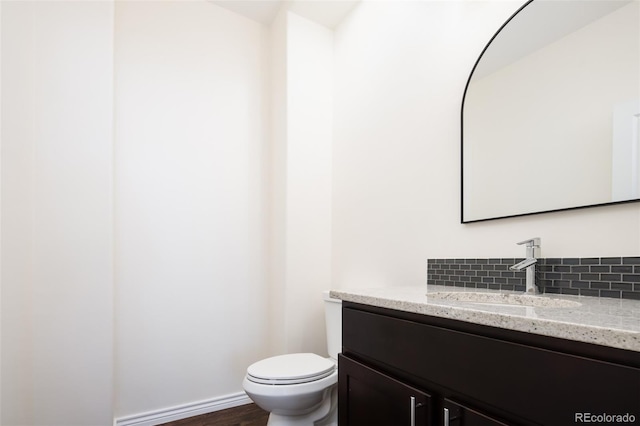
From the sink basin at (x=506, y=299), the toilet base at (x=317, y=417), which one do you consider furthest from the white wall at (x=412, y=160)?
the toilet base at (x=317, y=417)

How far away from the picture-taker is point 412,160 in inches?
70.1

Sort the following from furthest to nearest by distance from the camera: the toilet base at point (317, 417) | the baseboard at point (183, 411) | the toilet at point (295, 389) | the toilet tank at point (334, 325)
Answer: the baseboard at point (183, 411) → the toilet tank at point (334, 325) → the toilet base at point (317, 417) → the toilet at point (295, 389)

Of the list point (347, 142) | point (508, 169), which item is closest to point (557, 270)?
point (508, 169)

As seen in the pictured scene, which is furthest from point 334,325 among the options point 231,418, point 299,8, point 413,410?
point 299,8

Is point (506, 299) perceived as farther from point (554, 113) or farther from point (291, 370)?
point (291, 370)

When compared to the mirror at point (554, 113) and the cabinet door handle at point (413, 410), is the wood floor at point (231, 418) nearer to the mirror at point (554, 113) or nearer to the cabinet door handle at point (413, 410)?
the cabinet door handle at point (413, 410)

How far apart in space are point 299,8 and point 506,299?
206 cm

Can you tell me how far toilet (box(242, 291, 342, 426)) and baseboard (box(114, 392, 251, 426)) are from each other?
2.36ft

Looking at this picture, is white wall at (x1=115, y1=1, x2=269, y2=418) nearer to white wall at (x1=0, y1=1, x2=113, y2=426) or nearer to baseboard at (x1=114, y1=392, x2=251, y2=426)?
baseboard at (x1=114, y1=392, x2=251, y2=426)

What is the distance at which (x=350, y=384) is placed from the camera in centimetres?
116

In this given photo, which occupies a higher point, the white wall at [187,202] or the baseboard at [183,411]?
the white wall at [187,202]

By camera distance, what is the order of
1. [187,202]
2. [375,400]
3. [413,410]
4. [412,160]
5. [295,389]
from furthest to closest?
[187,202] → [412,160] → [295,389] → [375,400] → [413,410]

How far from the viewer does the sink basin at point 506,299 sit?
1.05m

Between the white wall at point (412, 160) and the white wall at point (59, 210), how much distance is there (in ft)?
4.38
